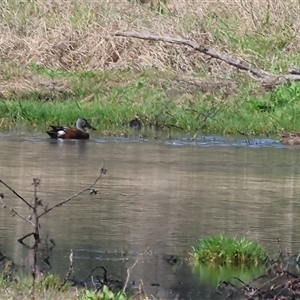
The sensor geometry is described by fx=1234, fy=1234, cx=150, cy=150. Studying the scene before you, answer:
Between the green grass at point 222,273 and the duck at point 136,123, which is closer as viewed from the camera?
the green grass at point 222,273

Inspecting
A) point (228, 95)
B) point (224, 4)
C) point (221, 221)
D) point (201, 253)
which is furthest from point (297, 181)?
point (224, 4)

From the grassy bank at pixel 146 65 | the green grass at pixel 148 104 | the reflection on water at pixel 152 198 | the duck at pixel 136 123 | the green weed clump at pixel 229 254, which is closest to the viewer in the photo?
the green weed clump at pixel 229 254

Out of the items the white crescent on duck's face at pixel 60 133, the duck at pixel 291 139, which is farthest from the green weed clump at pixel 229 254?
the white crescent on duck's face at pixel 60 133

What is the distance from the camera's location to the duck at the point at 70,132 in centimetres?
1565

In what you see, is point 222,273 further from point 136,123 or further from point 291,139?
point 136,123

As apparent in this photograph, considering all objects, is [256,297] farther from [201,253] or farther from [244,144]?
[244,144]

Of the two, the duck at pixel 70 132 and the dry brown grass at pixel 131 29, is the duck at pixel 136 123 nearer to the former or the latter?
the duck at pixel 70 132

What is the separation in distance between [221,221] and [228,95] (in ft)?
30.7

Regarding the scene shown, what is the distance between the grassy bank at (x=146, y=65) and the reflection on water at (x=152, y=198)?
1.57 metres

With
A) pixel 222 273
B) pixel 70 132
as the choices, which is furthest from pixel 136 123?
pixel 222 273

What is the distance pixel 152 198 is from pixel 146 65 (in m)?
10.3

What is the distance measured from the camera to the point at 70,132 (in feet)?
51.3

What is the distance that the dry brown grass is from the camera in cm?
2166

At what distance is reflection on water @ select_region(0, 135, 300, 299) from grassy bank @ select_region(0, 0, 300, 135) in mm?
1572
